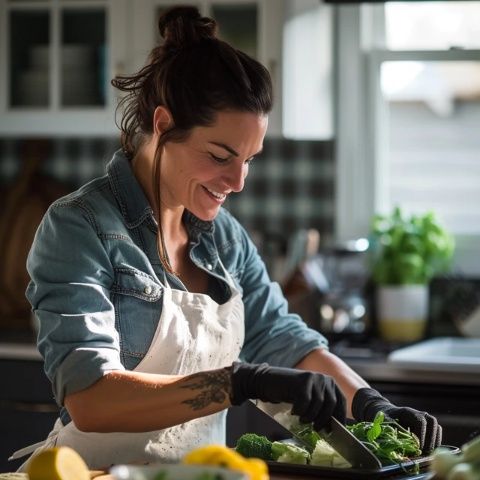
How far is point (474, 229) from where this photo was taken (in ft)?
12.7

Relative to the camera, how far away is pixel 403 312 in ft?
→ 11.8

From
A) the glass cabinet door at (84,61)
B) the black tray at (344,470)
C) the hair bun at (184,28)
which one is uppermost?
the glass cabinet door at (84,61)

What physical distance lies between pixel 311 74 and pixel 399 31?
1.72 feet

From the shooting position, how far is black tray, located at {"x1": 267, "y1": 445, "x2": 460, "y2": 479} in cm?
167

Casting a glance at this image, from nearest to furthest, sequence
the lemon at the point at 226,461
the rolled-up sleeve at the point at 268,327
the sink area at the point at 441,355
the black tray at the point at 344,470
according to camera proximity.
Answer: the lemon at the point at 226,461 → the black tray at the point at 344,470 → the rolled-up sleeve at the point at 268,327 → the sink area at the point at 441,355

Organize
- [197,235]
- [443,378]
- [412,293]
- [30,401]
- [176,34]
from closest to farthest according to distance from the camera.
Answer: [176,34]
[197,235]
[443,378]
[30,401]
[412,293]

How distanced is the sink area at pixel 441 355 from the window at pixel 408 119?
1.28ft

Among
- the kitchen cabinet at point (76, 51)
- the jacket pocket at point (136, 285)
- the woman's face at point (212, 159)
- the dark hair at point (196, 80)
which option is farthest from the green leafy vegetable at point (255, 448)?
the kitchen cabinet at point (76, 51)

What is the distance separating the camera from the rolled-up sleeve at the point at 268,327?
7.35 ft

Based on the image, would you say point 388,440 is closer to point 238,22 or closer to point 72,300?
point 72,300

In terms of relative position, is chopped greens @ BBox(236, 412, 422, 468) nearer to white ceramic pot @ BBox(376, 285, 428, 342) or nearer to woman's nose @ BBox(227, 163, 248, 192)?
woman's nose @ BBox(227, 163, 248, 192)

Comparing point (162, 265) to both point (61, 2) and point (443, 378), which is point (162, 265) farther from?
point (61, 2)

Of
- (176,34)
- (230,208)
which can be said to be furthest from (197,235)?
(230,208)

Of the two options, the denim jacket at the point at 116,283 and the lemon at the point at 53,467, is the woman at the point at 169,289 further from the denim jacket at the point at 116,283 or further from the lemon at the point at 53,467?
the lemon at the point at 53,467
